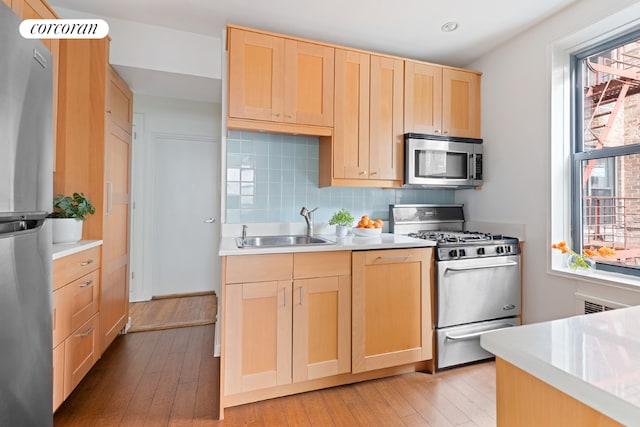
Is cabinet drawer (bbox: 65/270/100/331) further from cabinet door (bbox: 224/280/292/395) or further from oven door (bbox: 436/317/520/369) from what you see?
oven door (bbox: 436/317/520/369)

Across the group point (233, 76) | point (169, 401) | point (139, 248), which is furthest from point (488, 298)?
point (139, 248)

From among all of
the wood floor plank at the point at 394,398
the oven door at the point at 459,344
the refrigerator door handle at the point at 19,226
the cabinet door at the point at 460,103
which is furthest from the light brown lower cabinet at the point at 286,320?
the cabinet door at the point at 460,103

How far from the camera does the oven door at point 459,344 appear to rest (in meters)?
2.30

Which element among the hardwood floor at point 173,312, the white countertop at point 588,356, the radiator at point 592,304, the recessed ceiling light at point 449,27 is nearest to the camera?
the white countertop at point 588,356

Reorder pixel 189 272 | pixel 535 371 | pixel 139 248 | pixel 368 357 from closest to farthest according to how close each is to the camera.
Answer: pixel 535 371, pixel 368 357, pixel 139 248, pixel 189 272

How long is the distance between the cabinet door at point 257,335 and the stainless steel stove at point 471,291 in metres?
1.09

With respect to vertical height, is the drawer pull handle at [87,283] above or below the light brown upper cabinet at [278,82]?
below

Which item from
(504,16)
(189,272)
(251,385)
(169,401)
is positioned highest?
(504,16)

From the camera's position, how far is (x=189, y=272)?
3.98 metres

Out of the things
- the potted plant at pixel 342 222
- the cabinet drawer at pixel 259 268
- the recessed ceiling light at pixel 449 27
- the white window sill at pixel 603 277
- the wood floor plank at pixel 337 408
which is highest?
the recessed ceiling light at pixel 449 27

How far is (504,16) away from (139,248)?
4077 mm

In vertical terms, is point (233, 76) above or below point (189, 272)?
above

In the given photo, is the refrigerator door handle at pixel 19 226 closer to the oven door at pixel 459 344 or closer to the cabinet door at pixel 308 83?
the cabinet door at pixel 308 83

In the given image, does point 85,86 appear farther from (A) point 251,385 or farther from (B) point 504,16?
(B) point 504,16
